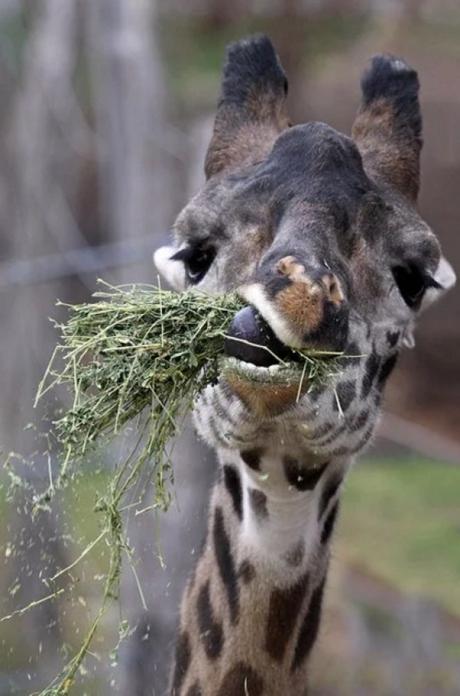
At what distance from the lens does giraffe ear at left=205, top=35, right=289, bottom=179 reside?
232 inches

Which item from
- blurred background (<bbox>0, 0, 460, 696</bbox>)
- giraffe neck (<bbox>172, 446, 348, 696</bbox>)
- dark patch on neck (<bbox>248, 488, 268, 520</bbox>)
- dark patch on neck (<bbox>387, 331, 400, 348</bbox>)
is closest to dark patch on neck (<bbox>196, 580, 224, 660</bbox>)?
giraffe neck (<bbox>172, 446, 348, 696</bbox>)

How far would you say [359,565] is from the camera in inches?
525

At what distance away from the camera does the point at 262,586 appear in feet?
17.0

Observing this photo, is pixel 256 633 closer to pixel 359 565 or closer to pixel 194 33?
pixel 359 565

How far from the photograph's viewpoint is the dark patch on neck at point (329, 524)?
17.4 feet

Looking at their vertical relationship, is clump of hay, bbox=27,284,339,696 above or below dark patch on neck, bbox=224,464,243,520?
above

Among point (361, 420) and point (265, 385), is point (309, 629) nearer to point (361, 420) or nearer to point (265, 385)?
point (361, 420)

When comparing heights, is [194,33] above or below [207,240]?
below

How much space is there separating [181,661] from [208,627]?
0.21 m

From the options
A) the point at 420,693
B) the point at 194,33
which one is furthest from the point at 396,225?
the point at 194,33

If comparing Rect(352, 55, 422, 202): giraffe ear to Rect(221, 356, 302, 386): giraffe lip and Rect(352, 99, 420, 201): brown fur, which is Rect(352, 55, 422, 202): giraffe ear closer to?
Rect(352, 99, 420, 201): brown fur

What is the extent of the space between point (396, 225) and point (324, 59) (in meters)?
12.2

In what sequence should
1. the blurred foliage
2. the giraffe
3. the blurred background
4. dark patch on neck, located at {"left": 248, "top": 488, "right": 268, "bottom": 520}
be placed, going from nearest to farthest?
the giraffe → dark patch on neck, located at {"left": 248, "top": 488, "right": 268, "bottom": 520} → the blurred background → the blurred foliage

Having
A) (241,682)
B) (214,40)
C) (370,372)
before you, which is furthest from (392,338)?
(214,40)
